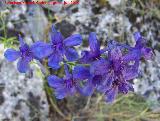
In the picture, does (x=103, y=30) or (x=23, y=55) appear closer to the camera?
(x=23, y=55)

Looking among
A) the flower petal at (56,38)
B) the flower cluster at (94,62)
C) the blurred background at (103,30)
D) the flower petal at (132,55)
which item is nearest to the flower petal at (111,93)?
the flower cluster at (94,62)

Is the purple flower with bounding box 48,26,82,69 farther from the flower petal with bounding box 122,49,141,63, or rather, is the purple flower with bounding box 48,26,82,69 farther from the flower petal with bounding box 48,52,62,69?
the flower petal with bounding box 122,49,141,63

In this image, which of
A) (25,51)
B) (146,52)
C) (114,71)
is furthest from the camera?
(25,51)

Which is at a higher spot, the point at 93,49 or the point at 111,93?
the point at 93,49

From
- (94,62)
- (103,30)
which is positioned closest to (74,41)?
(94,62)

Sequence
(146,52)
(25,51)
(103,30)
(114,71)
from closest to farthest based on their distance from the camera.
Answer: (114,71) < (146,52) < (25,51) < (103,30)

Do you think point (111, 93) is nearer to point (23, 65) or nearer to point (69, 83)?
point (69, 83)

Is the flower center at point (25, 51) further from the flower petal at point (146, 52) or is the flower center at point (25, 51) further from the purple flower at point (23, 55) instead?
the flower petal at point (146, 52)

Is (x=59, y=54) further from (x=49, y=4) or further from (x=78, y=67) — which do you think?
(x=49, y=4)

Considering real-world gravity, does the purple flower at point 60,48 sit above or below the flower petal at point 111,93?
above
